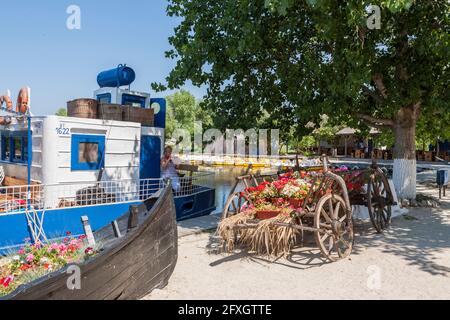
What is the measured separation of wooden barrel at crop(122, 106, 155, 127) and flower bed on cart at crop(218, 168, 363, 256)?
491 cm

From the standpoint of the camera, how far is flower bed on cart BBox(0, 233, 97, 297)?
4.47 m

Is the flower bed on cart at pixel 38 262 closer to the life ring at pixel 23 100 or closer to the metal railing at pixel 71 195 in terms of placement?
the metal railing at pixel 71 195

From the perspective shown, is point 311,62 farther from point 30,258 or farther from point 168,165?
point 30,258

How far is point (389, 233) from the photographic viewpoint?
907 cm

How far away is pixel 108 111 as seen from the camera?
1069 centimetres

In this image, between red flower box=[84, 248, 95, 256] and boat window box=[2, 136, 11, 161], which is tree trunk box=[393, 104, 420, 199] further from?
boat window box=[2, 136, 11, 161]

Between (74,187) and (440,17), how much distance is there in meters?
10.8

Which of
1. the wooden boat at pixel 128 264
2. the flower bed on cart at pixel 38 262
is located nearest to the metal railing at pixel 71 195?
the wooden boat at pixel 128 264

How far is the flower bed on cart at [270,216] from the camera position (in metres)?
6.79

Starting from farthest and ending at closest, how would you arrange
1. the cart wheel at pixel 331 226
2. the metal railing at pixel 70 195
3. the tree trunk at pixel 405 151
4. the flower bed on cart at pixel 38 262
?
the tree trunk at pixel 405 151, the metal railing at pixel 70 195, the cart wheel at pixel 331 226, the flower bed on cart at pixel 38 262

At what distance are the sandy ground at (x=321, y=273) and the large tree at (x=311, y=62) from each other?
13.0 feet

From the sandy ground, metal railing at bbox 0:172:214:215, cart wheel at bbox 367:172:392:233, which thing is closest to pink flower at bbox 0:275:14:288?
the sandy ground
